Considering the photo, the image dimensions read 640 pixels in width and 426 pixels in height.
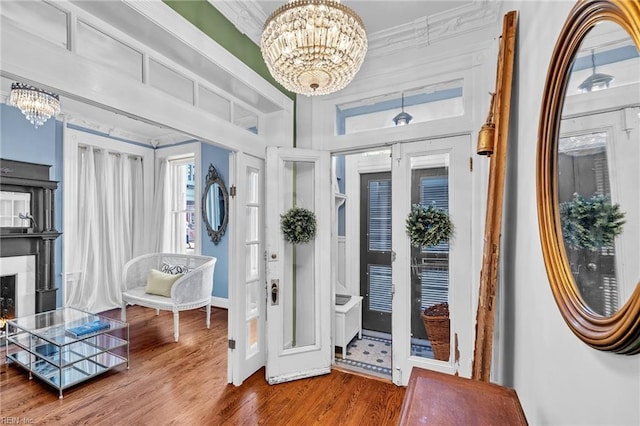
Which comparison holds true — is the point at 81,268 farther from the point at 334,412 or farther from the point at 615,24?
the point at 615,24

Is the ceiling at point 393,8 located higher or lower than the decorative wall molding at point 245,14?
higher

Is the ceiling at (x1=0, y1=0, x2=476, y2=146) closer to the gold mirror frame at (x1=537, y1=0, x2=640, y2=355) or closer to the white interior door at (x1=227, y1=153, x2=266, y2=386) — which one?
the white interior door at (x1=227, y1=153, x2=266, y2=386)

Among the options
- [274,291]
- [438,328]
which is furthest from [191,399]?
[438,328]

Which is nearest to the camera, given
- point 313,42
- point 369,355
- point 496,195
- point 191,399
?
point 313,42

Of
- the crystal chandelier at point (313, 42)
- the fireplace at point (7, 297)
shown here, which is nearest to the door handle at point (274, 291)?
the crystal chandelier at point (313, 42)

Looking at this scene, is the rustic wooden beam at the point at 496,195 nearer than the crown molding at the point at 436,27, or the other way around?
the rustic wooden beam at the point at 496,195

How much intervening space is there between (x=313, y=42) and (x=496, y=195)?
1.17 metres

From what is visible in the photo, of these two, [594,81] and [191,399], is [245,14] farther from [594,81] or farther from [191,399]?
[191,399]

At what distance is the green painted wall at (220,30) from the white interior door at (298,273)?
2.50 ft

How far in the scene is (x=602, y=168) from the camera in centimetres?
72

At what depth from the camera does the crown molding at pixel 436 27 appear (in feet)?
7.29

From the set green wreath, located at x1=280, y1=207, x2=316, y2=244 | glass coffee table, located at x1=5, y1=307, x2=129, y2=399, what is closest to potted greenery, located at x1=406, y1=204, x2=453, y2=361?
green wreath, located at x1=280, y1=207, x2=316, y2=244

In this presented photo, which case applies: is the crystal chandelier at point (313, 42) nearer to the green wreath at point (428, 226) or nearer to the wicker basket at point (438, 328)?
the green wreath at point (428, 226)

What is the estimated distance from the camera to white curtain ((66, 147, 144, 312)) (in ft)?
14.5
